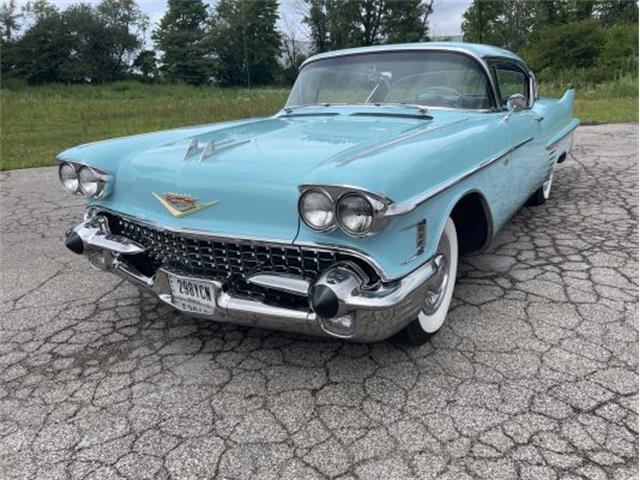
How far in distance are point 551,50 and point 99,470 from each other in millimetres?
35553

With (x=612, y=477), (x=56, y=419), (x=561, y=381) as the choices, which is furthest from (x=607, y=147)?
(x=56, y=419)

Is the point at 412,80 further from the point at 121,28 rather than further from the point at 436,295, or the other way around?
the point at 121,28

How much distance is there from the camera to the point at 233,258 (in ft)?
7.31

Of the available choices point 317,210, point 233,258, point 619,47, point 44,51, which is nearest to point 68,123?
point 233,258

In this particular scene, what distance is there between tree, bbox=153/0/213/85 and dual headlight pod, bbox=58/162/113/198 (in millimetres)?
36995

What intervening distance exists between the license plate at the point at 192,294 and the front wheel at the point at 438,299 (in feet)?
2.93

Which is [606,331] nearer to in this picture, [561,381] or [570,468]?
[561,381]

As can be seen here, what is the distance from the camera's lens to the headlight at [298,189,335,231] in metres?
1.91

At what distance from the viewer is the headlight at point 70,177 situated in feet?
9.13

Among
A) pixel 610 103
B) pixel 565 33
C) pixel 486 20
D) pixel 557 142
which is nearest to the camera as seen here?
pixel 557 142

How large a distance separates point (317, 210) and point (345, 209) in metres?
0.11

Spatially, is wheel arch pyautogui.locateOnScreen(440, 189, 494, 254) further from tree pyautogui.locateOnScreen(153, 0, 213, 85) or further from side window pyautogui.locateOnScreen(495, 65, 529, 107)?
tree pyautogui.locateOnScreen(153, 0, 213, 85)

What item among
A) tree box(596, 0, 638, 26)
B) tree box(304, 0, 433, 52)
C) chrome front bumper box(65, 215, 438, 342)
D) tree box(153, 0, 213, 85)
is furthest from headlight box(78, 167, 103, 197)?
tree box(596, 0, 638, 26)

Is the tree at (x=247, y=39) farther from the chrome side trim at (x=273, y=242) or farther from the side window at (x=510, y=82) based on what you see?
the chrome side trim at (x=273, y=242)
